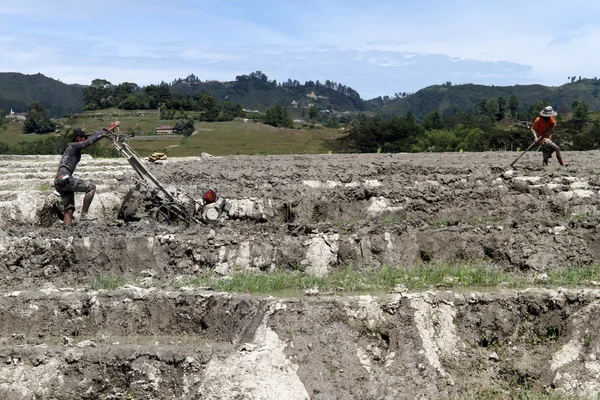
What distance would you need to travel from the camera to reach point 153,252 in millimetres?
13250

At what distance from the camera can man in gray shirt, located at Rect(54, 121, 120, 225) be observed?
14.4m

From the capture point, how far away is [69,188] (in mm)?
14445

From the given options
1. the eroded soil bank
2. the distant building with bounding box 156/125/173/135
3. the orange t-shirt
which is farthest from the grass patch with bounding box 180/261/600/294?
the distant building with bounding box 156/125/173/135

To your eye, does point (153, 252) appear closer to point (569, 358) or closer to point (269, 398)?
point (269, 398)

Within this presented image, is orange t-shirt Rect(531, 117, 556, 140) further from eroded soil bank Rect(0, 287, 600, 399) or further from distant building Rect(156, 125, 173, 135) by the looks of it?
distant building Rect(156, 125, 173, 135)

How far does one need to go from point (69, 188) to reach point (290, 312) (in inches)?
284

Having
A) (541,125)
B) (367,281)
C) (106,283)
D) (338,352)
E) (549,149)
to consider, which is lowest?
(338,352)

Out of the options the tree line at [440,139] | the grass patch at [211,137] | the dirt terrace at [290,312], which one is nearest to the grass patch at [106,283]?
the dirt terrace at [290,312]

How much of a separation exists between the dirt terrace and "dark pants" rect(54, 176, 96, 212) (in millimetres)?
739

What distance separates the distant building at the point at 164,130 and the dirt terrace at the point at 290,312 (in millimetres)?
53082

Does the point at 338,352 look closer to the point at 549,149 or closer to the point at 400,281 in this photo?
the point at 400,281

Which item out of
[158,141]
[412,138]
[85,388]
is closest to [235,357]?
[85,388]

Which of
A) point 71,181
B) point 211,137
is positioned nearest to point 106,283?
point 71,181

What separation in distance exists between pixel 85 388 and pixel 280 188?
28.9 ft
